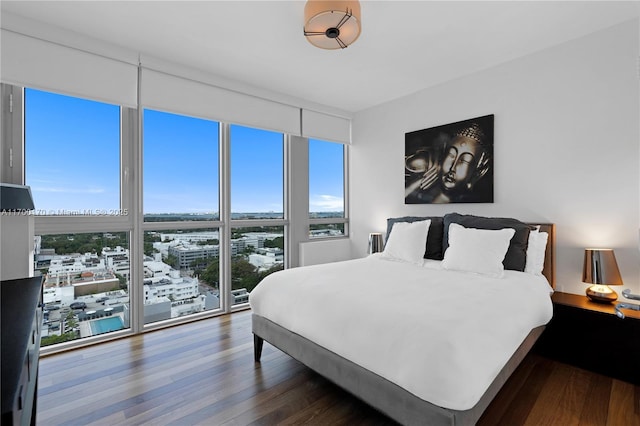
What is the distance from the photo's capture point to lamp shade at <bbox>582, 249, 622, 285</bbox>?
236 centimetres

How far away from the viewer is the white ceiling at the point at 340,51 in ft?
7.54

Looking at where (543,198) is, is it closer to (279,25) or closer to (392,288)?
(392,288)

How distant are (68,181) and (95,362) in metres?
1.55

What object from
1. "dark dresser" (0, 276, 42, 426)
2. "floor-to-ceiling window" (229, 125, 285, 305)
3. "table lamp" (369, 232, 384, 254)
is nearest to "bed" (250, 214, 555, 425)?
"table lamp" (369, 232, 384, 254)

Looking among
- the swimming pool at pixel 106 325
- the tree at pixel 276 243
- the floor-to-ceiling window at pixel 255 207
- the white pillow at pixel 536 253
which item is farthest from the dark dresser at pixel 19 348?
the white pillow at pixel 536 253

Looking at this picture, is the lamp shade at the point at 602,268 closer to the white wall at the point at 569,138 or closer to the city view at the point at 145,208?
the white wall at the point at 569,138

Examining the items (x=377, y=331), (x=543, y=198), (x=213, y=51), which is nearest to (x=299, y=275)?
(x=377, y=331)

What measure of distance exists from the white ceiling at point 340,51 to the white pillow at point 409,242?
1.65 metres

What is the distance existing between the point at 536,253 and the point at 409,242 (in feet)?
3.48

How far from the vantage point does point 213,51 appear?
292 cm

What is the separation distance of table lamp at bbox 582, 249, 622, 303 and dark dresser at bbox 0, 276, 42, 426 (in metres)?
3.22

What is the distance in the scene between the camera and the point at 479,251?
262 cm

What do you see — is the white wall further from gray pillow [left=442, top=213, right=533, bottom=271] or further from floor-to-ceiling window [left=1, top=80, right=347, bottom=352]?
floor-to-ceiling window [left=1, top=80, right=347, bottom=352]

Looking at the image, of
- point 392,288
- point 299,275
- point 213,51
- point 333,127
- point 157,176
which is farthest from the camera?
point 333,127
